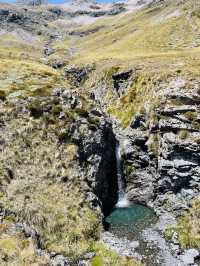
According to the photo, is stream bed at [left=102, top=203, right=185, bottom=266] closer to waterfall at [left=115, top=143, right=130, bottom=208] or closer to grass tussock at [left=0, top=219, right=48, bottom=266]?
waterfall at [left=115, top=143, right=130, bottom=208]

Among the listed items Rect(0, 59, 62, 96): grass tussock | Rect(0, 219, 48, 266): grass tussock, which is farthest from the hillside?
Rect(0, 59, 62, 96): grass tussock

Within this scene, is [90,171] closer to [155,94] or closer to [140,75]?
[155,94]

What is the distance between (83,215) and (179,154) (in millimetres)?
22519

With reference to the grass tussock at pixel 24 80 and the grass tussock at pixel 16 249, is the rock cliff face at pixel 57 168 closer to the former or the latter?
the grass tussock at pixel 16 249

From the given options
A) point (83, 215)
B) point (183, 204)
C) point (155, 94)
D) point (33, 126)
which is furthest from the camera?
point (155, 94)

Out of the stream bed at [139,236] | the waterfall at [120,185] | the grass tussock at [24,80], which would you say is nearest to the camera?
the stream bed at [139,236]

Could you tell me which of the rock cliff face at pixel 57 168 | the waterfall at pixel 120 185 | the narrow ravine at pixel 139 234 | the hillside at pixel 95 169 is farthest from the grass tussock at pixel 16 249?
the waterfall at pixel 120 185

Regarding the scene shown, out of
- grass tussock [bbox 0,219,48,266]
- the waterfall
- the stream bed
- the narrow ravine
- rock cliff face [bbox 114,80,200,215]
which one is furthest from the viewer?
the waterfall

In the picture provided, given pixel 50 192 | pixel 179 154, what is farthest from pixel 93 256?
pixel 179 154

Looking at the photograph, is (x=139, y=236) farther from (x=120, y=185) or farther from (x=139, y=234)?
(x=120, y=185)

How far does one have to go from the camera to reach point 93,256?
61031 mm

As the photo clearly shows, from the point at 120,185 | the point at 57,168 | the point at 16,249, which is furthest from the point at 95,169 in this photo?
the point at 16,249

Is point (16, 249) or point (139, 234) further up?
point (16, 249)

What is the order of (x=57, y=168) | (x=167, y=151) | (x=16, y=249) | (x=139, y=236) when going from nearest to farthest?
(x=16, y=249) → (x=139, y=236) → (x=57, y=168) → (x=167, y=151)
